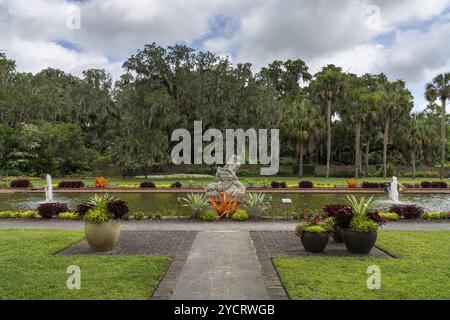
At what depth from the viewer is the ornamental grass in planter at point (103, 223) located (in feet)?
33.1

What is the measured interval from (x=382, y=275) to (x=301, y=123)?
1548 inches

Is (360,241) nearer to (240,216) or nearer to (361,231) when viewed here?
(361,231)

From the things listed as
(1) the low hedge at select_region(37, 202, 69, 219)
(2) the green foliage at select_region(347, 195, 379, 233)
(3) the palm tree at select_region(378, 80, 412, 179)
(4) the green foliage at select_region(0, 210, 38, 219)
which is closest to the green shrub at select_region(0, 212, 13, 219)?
(4) the green foliage at select_region(0, 210, 38, 219)

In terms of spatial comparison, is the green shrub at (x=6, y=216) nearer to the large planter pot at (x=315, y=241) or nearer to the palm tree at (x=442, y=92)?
the large planter pot at (x=315, y=241)

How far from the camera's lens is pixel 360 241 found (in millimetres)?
9953

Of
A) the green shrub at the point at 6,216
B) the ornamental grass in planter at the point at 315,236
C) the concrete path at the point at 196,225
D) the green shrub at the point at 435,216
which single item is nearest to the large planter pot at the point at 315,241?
the ornamental grass in planter at the point at 315,236

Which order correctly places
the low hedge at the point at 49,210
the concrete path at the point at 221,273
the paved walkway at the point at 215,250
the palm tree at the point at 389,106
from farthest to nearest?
1. the palm tree at the point at 389,106
2. the low hedge at the point at 49,210
3. the paved walkway at the point at 215,250
4. the concrete path at the point at 221,273

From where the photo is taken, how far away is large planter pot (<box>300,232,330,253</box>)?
10.1 m

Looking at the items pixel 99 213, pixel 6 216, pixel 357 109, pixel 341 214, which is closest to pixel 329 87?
pixel 357 109

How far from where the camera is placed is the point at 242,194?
21891mm

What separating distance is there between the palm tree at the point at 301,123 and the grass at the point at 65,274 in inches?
1489

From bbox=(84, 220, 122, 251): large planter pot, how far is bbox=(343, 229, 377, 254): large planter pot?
5.59 meters
